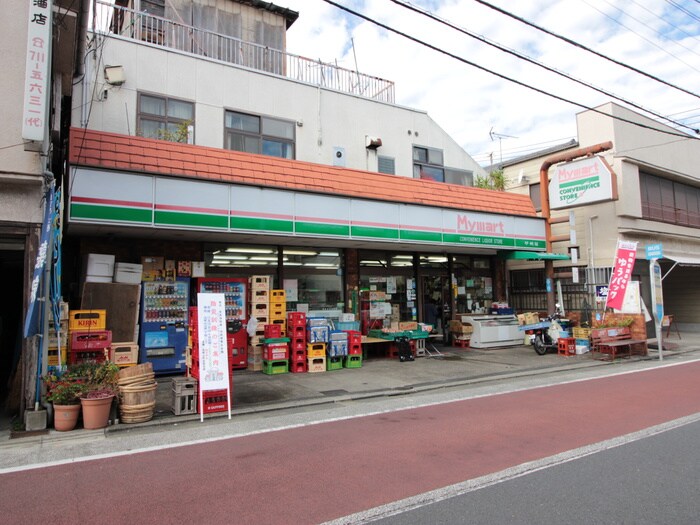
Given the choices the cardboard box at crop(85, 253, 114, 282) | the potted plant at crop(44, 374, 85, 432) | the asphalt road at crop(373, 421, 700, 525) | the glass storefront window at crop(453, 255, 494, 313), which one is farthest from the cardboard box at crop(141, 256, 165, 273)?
the glass storefront window at crop(453, 255, 494, 313)

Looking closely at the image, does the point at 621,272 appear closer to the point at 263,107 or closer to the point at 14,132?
the point at 263,107

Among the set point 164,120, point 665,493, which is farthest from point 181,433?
point 164,120

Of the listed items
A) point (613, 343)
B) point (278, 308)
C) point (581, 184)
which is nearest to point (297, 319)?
point (278, 308)

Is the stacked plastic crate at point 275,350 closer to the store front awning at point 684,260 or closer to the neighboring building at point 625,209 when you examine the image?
the neighboring building at point 625,209

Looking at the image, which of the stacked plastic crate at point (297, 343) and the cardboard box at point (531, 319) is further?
the cardboard box at point (531, 319)

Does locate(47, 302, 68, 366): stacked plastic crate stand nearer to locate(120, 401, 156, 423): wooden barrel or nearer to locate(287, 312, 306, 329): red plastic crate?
locate(120, 401, 156, 423): wooden barrel

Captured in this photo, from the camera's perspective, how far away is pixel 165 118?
529 inches

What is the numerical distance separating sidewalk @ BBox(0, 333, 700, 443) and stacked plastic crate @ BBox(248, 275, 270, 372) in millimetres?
363

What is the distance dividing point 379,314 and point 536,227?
6274mm

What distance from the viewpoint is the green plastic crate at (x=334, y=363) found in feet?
41.3

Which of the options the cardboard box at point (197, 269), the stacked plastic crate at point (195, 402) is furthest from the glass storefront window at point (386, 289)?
the stacked plastic crate at point (195, 402)

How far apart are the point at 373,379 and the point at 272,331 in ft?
8.89

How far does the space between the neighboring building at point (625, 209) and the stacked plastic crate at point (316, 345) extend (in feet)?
32.7

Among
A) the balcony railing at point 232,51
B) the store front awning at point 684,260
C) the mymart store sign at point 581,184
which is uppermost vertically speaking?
the balcony railing at point 232,51
